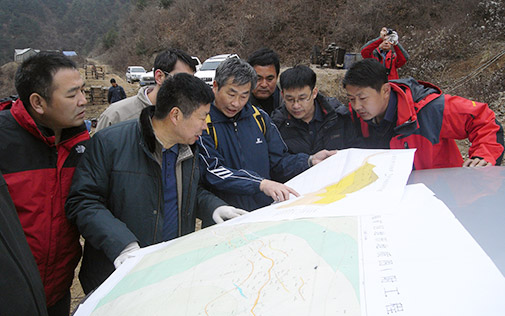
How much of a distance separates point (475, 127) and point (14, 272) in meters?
2.37

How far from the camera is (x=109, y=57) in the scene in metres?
36.6

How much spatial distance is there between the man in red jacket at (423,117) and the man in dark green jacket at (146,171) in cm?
111

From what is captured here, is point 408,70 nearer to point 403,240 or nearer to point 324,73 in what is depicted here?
point 324,73

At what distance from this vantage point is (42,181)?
1.60m

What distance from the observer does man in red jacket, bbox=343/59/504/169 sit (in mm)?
2021

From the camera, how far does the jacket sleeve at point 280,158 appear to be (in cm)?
226

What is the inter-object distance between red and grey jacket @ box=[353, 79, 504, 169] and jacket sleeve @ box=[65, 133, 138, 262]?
1718 mm

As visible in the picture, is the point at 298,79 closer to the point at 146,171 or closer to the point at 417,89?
the point at 417,89

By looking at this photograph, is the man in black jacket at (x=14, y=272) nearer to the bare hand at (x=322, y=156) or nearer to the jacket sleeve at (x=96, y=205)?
the jacket sleeve at (x=96, y=205)

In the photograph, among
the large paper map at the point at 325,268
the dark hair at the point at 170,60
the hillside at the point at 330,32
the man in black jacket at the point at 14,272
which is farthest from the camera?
the hillside at the point at 330,32

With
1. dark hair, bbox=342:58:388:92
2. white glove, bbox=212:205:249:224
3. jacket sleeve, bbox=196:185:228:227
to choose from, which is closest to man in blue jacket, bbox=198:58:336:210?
jacket sleeve, bbox=196:185:228:227

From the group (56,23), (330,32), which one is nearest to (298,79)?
(330,32)

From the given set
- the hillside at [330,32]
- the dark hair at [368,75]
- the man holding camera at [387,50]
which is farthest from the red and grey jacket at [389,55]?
the hillside at [330,32]

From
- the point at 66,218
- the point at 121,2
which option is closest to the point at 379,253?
the point at 66,218
